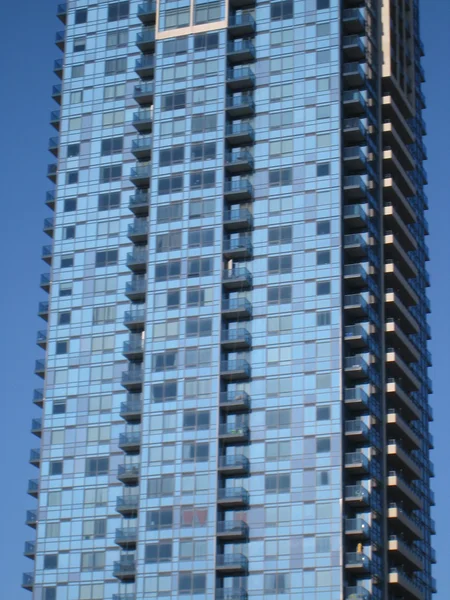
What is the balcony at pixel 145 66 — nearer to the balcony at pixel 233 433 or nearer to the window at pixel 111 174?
the window at pixel 111 174

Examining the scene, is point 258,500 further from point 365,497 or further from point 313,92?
point 313,92

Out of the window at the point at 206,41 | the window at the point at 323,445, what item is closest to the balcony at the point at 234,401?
the window at the point at 323,445

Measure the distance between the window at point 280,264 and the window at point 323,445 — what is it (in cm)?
1804

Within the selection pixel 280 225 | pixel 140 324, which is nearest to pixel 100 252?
pixel 140 324

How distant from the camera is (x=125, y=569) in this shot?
141625 millimetres

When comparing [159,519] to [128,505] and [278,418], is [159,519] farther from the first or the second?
[278,418]

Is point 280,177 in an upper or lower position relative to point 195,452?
upper

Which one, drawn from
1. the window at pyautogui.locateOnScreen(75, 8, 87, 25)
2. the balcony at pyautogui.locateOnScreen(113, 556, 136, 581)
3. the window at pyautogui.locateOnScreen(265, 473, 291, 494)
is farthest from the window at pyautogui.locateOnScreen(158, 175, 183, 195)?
the balcony at pyautogui.locateOnScreen(113, 556, 136, 581)

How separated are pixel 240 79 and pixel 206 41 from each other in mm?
6709

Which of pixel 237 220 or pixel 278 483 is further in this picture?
pixel 237 220

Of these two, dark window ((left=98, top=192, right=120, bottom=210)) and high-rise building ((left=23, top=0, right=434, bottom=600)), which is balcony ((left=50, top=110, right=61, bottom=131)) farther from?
dark window ((left=98, top=192, right=120, bottom=210))

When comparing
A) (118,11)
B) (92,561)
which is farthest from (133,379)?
(118,11)

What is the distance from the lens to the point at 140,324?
151250 mm

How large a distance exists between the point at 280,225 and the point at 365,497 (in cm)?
2926
